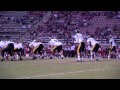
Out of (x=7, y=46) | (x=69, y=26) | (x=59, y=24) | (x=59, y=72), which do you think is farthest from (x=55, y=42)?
(x=59, y=72)

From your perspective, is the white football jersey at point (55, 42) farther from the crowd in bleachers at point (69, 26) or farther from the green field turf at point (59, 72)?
the green field turf at point (59, 72)

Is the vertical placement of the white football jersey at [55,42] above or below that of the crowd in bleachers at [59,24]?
below

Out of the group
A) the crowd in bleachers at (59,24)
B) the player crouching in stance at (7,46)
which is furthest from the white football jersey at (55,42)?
the player crouching in stance at (7,46)

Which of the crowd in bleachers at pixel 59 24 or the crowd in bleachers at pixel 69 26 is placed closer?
the crowd in bleachers at pixel 59 24

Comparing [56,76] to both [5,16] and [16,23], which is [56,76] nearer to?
[5,16]

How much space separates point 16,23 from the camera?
16.6 m

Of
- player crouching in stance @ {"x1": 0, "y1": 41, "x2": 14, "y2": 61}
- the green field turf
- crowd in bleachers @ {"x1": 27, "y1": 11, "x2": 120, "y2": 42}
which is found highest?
crowd in bleachers @ {"x1": 27, "y1": 11, "x2": 120, "y2": 42}

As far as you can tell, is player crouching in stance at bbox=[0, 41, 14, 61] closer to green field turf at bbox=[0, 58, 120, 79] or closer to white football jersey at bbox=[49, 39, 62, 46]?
white football jersey at bbox=[49, 39, 62, 46]

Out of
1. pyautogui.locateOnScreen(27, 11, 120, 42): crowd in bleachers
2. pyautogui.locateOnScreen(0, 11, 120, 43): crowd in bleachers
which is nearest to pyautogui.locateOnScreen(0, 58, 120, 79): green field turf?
pyautogui.locateOnScreen(0, 11, 120, 43): crowd in bleachers

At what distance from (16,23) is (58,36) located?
12.0ft

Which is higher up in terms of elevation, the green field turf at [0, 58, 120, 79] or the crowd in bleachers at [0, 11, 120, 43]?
the crowd in bleachers at [0, 11, 120, 43]
